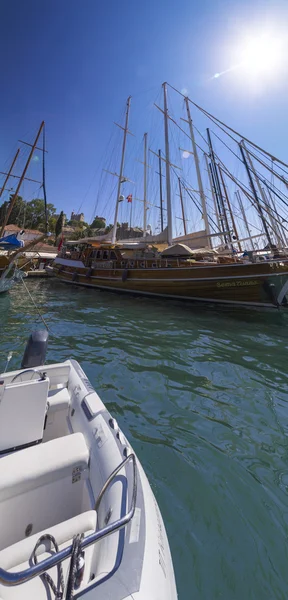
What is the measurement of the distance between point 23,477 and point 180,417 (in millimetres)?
2508

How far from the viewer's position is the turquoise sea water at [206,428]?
6.47ft

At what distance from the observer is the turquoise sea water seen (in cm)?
197

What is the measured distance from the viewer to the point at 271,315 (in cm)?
1115

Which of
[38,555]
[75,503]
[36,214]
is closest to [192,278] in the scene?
[75,503]

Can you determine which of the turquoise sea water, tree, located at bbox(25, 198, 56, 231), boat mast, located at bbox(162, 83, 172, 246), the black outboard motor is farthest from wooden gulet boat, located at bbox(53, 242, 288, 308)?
tree, located at bbox(25, 198, 56, 231)

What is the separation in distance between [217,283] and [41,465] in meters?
11.6

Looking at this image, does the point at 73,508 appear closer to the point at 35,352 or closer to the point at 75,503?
the point at 75,503

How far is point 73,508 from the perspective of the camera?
2.05m

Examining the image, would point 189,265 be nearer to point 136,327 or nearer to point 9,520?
point 136,327

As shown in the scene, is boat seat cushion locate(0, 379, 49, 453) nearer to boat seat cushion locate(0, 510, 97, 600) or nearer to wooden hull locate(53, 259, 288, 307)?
boat seat cushion locate(0, 510, 97, 600)

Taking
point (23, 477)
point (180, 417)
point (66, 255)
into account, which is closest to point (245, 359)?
point (180, 417)

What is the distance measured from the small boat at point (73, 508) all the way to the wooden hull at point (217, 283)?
34.6 ft

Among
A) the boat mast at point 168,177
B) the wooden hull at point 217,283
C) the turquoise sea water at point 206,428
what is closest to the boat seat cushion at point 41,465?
the turquoise sea water at point 206,428

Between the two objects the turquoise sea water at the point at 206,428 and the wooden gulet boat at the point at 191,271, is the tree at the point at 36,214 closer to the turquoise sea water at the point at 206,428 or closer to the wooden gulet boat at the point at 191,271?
the wooden gulet boat at the point at 191,271
